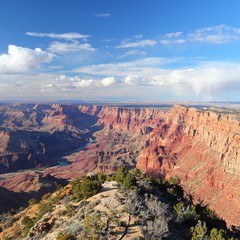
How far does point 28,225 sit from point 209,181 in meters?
82.3

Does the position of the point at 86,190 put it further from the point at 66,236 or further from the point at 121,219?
the point at 66,236

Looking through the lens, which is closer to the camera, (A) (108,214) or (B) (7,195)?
(A) (108,214)

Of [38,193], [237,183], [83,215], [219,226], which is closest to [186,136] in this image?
[237,183]

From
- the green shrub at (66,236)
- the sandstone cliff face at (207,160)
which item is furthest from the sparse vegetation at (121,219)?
the sandstone cliff face at (207,160)

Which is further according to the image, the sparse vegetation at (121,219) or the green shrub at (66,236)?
the sparse vegetation at (121,219)

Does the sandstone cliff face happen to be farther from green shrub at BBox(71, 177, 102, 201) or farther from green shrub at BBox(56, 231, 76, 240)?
green shrub at BBox(56, 231, 76, 240)

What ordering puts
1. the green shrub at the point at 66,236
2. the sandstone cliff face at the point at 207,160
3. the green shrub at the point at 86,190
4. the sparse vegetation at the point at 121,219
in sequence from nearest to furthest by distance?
the green shrub at the point at 66,236 < the sparse vegetation at the point at 121,219 < the green shrub at the point at 86,190 < the sandstone cliff face at the point at 207,160

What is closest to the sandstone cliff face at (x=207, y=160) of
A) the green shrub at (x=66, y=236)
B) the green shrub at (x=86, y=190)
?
the green shrub at (x=86, y=190)

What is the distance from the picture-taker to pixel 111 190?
40562 mm

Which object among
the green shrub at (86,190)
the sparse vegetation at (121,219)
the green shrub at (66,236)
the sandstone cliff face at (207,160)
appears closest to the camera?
the green shrub at (66,236)

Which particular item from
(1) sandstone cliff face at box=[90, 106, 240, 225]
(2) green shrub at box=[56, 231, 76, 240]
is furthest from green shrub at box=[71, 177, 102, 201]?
(1) sandstone cliff face at box=[90, 106, 240, 225]

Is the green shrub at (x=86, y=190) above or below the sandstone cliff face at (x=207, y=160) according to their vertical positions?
above

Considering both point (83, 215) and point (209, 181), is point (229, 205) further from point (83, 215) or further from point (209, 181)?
point (83, 215)

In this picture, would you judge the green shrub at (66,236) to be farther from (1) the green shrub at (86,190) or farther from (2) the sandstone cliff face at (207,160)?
(2) the sandstone cliff face at (207,160)
